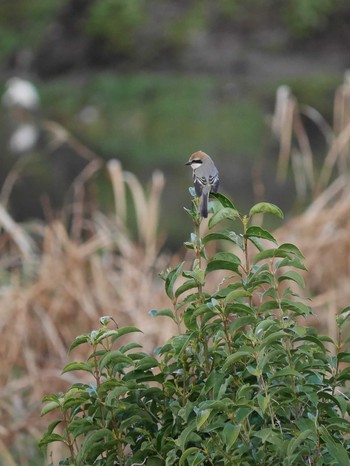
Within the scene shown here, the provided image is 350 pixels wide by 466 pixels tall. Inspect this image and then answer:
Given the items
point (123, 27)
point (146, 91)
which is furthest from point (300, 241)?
point (123, 27)

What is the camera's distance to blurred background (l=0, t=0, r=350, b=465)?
372 cm

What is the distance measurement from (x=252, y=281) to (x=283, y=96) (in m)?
2.73

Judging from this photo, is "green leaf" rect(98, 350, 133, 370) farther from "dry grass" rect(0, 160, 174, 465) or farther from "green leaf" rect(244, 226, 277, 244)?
"dry grass" rect(0, 160, 174, 465)

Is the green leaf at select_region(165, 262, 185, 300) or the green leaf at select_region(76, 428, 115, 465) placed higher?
the green leaf at select_region(165, 262, 185, 300)

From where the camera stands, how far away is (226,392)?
1.48 meters

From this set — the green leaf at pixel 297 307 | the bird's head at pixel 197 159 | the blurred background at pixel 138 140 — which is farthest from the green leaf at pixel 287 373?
the blurred background at pixel 138 140

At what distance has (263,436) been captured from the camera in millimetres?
1340

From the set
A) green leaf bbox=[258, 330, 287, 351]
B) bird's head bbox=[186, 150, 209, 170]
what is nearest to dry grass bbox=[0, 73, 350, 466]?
bird's head bbox=[186, 150, 209, 170]

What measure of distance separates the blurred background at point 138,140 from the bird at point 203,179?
159cm

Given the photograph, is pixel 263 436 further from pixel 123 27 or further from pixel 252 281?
pixel 123 27

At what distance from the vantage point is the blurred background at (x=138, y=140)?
3725mm

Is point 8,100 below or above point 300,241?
→ above

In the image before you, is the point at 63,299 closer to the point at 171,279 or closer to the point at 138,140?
the point at 171,279

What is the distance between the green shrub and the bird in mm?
28
